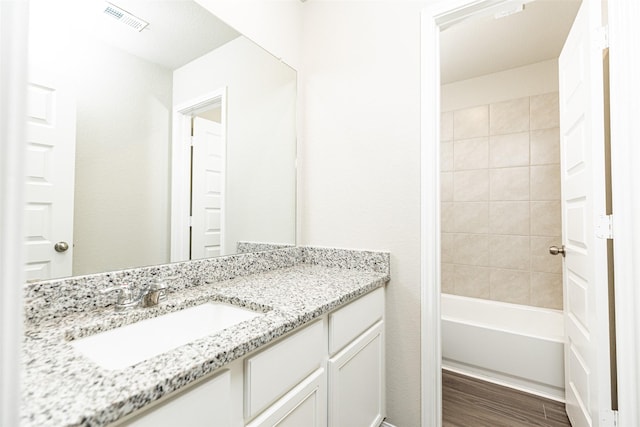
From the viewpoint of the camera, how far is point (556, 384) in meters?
1.80

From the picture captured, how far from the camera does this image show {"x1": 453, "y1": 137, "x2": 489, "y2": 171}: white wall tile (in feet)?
9.27

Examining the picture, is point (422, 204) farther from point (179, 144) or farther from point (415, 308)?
point (179, 144)

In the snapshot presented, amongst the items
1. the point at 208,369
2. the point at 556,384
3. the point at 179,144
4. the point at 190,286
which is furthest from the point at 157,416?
the point at 556,384

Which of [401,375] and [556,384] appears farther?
[556,384]

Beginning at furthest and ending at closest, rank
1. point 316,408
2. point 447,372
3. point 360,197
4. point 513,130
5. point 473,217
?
point 473,217, point 513,130, point 447,372, point 360,197, point 316,408

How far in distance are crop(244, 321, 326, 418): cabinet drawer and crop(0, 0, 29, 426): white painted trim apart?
21.6 inches

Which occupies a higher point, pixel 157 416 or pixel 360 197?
pixel 360 197

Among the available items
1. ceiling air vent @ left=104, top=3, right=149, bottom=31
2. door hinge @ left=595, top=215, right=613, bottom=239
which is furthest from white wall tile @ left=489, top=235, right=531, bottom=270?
ceiling air vent @ left=104, top=3, right=149, bottom=31

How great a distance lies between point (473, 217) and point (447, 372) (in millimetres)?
1436

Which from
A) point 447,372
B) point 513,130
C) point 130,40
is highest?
point 513,130

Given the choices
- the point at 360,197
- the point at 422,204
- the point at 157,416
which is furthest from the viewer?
the point at 360,197

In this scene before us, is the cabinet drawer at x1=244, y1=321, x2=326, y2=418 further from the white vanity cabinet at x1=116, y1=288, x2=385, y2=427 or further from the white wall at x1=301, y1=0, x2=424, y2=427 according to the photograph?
the white wall at x1=301, y1=0, x2=424, y2=427

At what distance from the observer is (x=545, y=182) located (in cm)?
254

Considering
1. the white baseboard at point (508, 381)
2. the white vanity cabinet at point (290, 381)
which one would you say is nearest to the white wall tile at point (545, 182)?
the white baseboard at point (508, 381)
